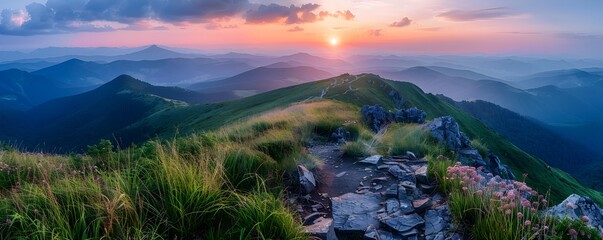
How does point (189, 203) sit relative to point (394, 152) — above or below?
above

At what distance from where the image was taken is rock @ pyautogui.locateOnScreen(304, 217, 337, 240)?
5078mm

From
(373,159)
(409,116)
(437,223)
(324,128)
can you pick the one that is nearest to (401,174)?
(373,159)

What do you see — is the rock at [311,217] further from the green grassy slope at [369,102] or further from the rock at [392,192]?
the green grassy slope at [369,102]

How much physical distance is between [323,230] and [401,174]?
355 cm

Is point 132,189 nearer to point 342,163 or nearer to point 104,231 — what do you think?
point 104,231

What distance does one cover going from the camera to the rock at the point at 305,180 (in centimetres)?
711

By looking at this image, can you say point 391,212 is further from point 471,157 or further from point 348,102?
point 348,102

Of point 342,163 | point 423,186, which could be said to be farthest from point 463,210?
point 342,163

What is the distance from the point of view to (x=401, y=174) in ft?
26.5

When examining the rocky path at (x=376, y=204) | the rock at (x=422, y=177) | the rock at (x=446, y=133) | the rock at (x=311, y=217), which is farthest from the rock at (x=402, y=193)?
the rock at (x=446, y=133)

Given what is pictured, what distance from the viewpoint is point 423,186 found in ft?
23.6

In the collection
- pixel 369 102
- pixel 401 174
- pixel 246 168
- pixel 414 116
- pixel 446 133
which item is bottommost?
pixel 369 102

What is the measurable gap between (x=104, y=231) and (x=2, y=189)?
3.65m

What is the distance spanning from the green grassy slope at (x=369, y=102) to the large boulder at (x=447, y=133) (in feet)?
57.2
